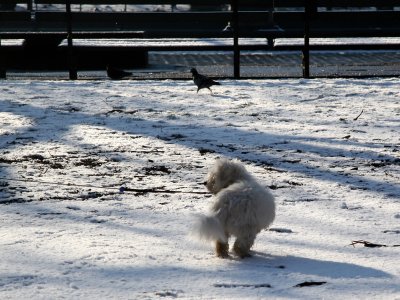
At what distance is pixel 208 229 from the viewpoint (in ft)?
15.0

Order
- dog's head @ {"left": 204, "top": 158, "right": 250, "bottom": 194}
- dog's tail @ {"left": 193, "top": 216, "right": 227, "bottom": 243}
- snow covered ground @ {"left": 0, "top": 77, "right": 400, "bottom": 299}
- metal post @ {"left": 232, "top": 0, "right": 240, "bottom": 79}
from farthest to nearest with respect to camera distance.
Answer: metal post @ {"left": 232, "top": 0, "right": 240, "bottom": 79}, dog's head @ {"left": 204, "top": 158, "right": 250, "bottom": 194}, dog's tail @ {"left": 193, "top": 216, "right": 227, "bottom": 243}, snow covered ground @ {"left": 0, "top": 77, "right": 400, "bottom": 299}

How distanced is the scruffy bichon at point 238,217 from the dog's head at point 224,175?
0.11 m

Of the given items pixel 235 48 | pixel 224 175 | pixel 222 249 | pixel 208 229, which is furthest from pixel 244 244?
pixel 235 48

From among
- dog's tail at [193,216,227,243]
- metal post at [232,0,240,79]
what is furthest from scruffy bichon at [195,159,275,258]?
metal post at [232,0,240,79]

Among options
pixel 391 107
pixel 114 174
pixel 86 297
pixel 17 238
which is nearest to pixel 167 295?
pixel 86 297

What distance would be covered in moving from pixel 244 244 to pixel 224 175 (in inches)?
19.3

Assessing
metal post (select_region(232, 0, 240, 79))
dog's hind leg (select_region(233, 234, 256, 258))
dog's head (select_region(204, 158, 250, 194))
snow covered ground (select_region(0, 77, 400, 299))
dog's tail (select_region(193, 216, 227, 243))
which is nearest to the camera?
snow covered ground (select_region(0, 77, 400, 299))

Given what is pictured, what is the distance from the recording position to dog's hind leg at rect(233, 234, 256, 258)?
4.74 m

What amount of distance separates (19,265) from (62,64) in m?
11.7

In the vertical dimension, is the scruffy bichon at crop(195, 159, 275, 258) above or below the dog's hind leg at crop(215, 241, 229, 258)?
above

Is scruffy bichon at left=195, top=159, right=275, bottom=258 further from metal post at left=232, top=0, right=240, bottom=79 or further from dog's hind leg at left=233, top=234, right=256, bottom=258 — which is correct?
metal post at left=232, top=0, right=240, bottom=79

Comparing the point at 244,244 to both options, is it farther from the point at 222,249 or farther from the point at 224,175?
the point at 224,175

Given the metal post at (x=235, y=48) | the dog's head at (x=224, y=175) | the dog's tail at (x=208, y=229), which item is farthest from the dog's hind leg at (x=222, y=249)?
the metal post at (x=235, y=48)

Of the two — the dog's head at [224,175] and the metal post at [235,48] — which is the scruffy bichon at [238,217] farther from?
the metal post at [235,48]
